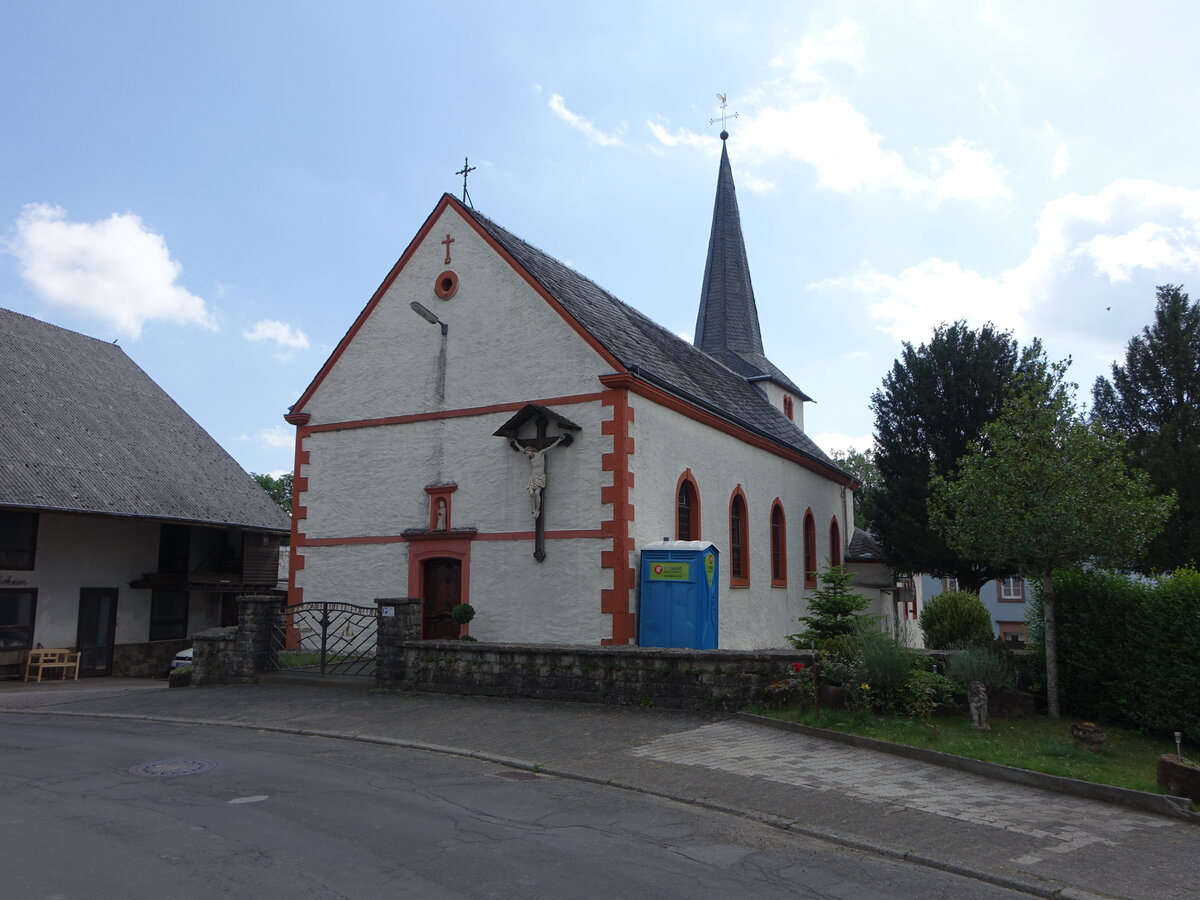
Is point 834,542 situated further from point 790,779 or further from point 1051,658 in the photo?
point 790,779

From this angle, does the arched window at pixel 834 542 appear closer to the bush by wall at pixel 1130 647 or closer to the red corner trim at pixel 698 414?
the red corner trim at pixel 698 414

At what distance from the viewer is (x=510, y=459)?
58.6 ft

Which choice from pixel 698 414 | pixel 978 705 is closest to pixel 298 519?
pixel 698 414

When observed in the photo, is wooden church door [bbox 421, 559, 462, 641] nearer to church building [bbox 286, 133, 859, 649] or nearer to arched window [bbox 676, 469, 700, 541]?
church building [bbox 286, 133, 859, 649]

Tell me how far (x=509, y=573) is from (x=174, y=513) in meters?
12.6

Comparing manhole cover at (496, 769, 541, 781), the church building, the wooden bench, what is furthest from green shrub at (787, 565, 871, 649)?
the wooden bench

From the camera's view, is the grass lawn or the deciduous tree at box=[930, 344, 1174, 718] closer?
the grass lawn

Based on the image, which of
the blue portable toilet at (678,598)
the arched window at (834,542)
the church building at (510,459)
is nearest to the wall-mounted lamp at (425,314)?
the church building at (510,459)

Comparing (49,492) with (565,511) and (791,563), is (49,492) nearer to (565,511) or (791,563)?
(565,511)

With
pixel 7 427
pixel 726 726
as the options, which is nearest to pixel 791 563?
pixel 726 726

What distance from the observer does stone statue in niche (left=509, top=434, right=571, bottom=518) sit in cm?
1711

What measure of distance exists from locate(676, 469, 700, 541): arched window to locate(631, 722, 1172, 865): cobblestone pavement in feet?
25.2

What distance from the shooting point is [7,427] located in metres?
23.4

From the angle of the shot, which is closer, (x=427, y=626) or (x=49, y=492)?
(x=427, y=626)
